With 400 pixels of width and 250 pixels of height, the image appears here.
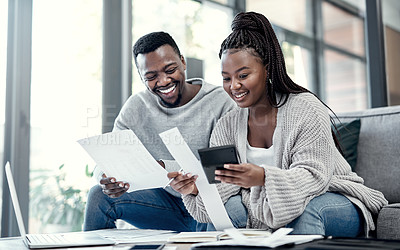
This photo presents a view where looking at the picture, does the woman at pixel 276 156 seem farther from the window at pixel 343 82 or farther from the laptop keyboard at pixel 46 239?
the window at pixel 343 82

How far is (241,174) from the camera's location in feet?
3.53

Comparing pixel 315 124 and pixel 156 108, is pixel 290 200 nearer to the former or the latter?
pixel 315 124

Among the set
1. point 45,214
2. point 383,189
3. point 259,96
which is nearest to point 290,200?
point 259,96

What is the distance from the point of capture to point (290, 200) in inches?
43.3

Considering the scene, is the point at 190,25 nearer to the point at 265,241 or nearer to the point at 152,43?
the point at 152,43

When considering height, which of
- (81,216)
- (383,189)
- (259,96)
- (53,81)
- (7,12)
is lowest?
(81,216)

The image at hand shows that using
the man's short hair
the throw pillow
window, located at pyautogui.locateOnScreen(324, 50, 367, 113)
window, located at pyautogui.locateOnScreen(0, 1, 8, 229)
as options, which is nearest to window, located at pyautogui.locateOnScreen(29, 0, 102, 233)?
window, located at pyautogui.locateOnScreen(0, 1, 8, 229)

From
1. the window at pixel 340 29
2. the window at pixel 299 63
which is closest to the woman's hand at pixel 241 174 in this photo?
the window at pixel 299 63

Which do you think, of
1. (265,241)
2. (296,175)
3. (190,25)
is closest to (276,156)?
(296,175)

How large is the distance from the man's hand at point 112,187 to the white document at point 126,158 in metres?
0.05

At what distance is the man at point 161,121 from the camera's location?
5.08 feet

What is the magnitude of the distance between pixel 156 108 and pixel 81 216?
1.14 meters

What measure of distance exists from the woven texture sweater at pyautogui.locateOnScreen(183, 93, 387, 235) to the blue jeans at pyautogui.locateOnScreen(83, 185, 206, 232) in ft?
1.01

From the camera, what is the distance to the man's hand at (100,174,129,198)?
1.37m
